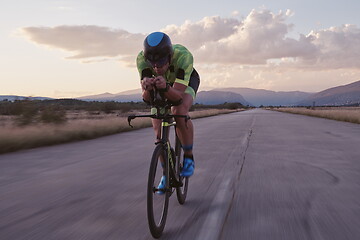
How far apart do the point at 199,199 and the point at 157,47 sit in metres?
2.10

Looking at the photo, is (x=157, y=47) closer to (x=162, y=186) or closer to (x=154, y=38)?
(x=154, y=38)

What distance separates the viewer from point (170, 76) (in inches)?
153

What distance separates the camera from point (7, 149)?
949 centimetres

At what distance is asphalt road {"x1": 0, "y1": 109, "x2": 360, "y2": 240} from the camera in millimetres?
3137

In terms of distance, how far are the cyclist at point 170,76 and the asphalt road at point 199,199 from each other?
602 mm

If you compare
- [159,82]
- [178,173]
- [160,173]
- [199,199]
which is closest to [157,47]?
[159,82]

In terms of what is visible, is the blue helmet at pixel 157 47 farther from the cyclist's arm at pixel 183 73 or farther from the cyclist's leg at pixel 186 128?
the cyclist's leg at pixel 186 128

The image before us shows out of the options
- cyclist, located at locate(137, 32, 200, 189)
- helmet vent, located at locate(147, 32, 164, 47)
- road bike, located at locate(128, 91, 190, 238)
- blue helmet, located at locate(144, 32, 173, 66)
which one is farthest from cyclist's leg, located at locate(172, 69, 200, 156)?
helmet vent, located at locate(147, 32, 164, 47)

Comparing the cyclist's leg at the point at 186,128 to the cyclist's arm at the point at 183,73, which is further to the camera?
the cyclist's leg at the point at 186,128

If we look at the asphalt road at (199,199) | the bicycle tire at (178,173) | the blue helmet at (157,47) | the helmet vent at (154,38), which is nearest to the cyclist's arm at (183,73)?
the blue helmet at (157,47)

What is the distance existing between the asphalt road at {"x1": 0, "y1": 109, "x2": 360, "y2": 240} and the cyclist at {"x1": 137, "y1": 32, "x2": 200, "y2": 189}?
1.98ft

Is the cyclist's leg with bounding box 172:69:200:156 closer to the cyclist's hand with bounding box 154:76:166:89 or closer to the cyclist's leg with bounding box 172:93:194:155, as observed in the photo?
the cyclist's leg with bounding box 172:93:194:155

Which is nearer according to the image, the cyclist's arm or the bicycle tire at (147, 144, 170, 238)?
the bicycle tire at (147, 144, 170, 238)

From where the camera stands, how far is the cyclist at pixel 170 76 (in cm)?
304
